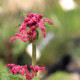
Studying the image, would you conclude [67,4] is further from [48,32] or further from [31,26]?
[31,26]

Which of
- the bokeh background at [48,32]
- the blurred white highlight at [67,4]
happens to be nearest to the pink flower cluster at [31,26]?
the bokeh background at [48,32]

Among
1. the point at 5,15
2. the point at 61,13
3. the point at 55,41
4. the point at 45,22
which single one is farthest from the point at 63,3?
the point at 45,22

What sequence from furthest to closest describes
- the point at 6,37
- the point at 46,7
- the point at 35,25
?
1. the point at 46,7
2. the point at 6,37
3. the point at 35,25

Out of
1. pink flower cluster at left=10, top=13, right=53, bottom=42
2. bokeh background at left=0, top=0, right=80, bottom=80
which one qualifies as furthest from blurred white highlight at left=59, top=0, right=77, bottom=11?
pink flower cluster at left=10, top=13, right=53, bottom=42

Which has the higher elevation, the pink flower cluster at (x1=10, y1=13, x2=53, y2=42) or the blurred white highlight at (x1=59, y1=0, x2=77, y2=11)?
the blurred white highlight at (x1=59, y1=0, x2=77, y2=11)

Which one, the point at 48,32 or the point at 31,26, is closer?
the point at 31,26

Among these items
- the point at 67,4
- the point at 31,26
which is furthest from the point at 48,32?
the point at 31,26

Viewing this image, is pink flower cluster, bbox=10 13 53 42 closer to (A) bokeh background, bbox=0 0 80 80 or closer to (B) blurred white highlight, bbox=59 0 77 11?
(A) bokeh background, bbox=0 0 80 80

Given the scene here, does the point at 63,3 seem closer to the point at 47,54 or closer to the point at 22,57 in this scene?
the point at 47,54

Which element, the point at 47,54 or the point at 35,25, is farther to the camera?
the point at 47,54
